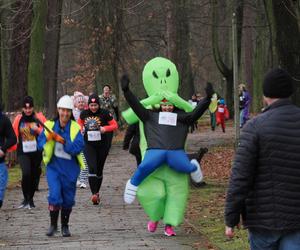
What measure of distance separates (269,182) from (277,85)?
73cm

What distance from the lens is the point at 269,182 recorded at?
19.6 ft

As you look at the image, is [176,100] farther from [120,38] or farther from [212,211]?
[120,38]

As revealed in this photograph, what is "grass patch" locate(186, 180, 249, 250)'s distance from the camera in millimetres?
10008

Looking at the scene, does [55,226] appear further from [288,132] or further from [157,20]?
[157,20]

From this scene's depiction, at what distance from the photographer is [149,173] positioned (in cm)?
1067

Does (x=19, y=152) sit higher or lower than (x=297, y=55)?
lower

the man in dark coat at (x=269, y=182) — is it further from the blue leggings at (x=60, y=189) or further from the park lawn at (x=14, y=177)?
the park lawn at (x=14, y=177)

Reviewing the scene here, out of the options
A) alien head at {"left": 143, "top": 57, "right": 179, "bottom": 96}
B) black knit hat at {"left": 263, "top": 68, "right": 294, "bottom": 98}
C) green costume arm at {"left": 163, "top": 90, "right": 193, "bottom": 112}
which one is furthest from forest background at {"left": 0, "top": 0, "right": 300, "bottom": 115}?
black knit hat at {"left": 263, "top": 68, "right": 294, "bottom": 98}

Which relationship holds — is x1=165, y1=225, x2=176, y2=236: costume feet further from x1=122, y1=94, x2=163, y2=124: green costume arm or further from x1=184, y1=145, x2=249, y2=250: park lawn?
x1=122, y1=94, x2=163, y2=124: green costume arm

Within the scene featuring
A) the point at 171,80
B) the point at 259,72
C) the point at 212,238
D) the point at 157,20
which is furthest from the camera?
the point at 259,72

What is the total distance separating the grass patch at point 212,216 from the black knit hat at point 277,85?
3742 mm

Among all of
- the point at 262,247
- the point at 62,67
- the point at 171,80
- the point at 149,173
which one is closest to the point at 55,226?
the point at 149,173

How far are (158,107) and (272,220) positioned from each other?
17.0ft

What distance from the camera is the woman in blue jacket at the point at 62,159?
10.8m
